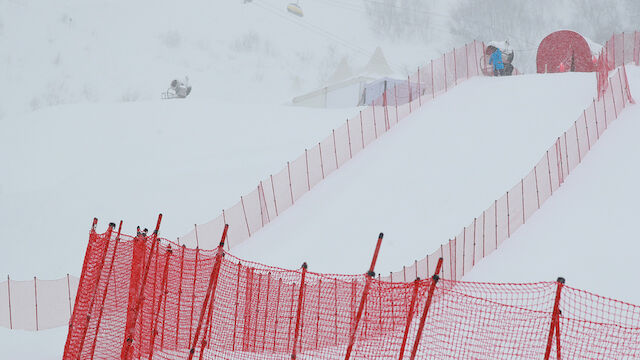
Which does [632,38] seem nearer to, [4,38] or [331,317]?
[331,317]

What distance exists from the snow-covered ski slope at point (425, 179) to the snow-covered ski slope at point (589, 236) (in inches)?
73.3

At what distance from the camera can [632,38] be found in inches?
1558

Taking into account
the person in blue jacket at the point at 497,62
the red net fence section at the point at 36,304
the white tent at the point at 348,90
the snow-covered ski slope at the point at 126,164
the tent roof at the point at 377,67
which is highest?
the tent roof at the point at 377,67

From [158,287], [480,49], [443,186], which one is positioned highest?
[480,49]

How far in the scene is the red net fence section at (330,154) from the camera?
23719 millimetres

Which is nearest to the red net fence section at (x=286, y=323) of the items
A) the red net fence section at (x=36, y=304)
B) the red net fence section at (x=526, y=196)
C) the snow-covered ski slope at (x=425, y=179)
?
the red net fence section at (x=526, y=196)

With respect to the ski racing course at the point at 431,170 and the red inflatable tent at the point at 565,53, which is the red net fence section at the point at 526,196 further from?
the red inflatable tent at the point at 565,53

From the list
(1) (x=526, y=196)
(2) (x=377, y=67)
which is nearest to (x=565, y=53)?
(2) (x=377, y=67)

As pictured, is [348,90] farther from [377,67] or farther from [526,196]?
[526,196]

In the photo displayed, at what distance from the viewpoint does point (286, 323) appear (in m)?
14.7

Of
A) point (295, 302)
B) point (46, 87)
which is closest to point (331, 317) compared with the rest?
point (295, 302)

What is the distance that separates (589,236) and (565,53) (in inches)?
1104

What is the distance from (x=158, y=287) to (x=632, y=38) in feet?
111

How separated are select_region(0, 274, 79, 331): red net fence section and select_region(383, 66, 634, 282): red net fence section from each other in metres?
9.45
